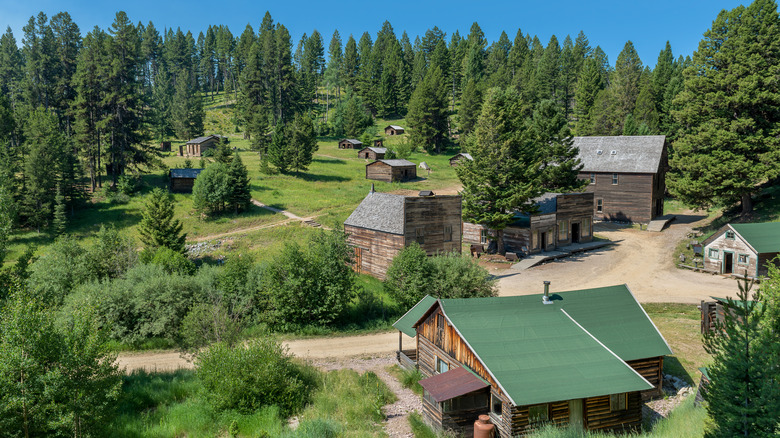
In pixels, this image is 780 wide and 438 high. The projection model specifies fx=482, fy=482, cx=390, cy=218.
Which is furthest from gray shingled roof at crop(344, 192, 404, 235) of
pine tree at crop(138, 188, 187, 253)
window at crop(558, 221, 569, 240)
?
window at crop(558, 221, 569, 240)

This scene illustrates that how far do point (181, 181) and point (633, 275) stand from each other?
1876 inches

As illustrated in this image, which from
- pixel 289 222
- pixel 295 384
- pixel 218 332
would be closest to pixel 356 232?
pixel 289 222

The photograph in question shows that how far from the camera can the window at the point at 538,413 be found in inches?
602

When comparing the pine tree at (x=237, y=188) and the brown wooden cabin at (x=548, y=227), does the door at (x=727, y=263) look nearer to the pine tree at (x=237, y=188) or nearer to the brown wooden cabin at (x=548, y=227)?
the brown wooden cabin at (x=548, y=227)

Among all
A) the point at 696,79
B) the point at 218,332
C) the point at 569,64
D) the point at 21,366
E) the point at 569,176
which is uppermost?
the point at 569,64

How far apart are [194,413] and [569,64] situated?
111686 mm

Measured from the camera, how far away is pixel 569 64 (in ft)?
358

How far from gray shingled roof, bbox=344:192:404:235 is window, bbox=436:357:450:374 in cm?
1576

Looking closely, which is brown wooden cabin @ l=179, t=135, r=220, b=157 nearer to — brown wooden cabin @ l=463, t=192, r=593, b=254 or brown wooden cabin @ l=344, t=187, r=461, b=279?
brown wooden cabin @ l=344, t=187, r=461, b=279

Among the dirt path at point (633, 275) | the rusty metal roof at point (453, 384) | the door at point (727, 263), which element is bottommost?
the rusty metal roof at point (453, 384)

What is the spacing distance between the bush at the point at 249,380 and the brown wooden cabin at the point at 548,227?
2622 cm

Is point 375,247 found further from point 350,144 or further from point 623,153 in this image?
point 350,144

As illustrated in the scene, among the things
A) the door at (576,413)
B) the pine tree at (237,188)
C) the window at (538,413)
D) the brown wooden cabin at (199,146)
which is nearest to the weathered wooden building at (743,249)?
the door at (576,413)

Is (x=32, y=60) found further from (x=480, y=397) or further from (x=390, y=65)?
(x=480, y=397)
